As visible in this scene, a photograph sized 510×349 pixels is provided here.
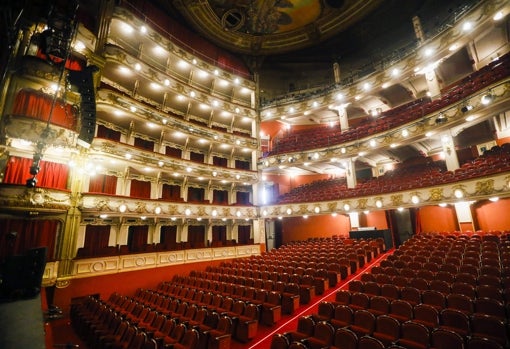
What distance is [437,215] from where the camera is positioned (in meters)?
10.7

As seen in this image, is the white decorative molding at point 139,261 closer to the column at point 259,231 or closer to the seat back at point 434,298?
the column at point 259,231

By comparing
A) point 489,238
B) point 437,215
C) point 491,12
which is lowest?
point 489,238

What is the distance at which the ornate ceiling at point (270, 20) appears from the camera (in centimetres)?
1285

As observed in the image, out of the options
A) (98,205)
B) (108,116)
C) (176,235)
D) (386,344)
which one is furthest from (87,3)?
(386,344)

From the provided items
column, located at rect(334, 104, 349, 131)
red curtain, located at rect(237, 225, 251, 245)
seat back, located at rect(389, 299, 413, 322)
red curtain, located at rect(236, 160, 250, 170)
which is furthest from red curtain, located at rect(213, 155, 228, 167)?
seat back, located at rect(389, 299, 413, 322)

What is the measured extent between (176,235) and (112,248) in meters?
2.78

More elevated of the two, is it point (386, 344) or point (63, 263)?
point (63, 263)

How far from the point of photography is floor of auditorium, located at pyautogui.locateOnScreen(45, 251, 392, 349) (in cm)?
421

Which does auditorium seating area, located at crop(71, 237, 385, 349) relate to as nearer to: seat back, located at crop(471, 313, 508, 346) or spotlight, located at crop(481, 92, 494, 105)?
seat back, located at crop(471, 313, 508, 346)

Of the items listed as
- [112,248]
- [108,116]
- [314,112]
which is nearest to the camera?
[112,248]

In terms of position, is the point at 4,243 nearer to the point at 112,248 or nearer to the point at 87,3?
the point at 112,248

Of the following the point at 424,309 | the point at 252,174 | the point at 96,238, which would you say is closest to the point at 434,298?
the point at 424,309

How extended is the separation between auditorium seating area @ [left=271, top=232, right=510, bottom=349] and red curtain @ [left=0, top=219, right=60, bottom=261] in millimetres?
7129

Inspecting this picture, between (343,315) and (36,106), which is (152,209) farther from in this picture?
(343,315)
